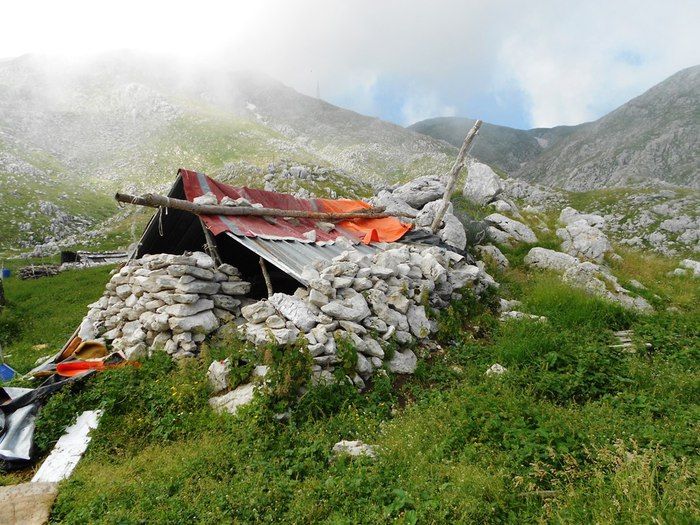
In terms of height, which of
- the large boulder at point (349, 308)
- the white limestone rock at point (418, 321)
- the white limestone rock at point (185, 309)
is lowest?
the white limestone rock at point (185, 309)

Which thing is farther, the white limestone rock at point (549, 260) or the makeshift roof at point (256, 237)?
the white limestone rock at point (549, 260)

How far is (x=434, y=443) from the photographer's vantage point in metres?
5.30

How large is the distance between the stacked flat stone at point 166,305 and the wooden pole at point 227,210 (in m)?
1.32

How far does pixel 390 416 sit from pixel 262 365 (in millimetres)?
2550

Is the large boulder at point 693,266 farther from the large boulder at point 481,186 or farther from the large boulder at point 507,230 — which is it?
the large boulder at point 481,186

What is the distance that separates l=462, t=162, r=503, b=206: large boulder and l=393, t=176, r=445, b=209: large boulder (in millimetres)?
2249

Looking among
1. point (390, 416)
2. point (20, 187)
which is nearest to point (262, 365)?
point (390, 416)

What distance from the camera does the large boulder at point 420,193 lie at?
20875 mm

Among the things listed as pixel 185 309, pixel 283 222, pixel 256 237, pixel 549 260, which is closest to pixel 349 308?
pixel 256 237

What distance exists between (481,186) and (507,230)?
17.6ft

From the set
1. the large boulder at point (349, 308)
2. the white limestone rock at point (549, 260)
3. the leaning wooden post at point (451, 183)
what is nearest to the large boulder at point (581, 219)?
the white limestone rock at point (549, 260)

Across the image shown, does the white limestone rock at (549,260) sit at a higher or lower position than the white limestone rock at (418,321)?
higher

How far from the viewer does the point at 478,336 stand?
10.0 metres

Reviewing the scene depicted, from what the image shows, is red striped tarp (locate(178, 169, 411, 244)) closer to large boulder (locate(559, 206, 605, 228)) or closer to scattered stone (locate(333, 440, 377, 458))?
scattered stone (locate(333, 440, 377, 458))
